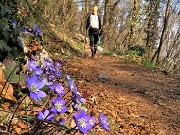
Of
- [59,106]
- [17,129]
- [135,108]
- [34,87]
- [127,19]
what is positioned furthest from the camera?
[127,19]

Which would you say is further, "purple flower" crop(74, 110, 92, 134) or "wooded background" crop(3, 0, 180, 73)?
"wooded background" crop(3, 0, 180, 73)

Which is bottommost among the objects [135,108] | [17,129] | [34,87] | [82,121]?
[135,108]

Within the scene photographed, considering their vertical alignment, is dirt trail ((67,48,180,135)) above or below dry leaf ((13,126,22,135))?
below

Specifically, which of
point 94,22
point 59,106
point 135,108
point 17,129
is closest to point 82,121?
point 59,106

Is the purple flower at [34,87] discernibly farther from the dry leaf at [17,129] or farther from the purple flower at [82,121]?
the dry leaf at [17,129]

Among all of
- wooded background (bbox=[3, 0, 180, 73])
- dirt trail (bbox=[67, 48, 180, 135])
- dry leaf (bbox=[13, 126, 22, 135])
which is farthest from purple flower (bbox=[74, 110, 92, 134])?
wooded background (bbox=[3, 0, 180, 73])

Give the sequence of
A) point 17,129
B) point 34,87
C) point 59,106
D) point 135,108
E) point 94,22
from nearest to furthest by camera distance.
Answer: point 34,87, point 59,106, point 17,129, point 135,108, point 94,22

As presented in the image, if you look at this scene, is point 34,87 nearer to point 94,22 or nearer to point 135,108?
point 135,108

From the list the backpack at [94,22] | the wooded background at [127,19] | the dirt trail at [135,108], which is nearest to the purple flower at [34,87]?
the dirt trail at [135,108]

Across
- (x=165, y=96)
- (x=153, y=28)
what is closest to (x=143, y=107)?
(x=165, y=96)

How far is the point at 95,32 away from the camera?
838 cm

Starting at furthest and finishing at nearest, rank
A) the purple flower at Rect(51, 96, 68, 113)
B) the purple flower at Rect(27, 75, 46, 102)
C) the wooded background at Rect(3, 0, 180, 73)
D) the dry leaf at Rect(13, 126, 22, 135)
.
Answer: the wooded background at Rect(3, 0, 180, 73) → the dry leaf at Rect(13, 126, 22, 135) → the purple flower at Rect(51, 96, 68, 113) → the purple flower at Rect(27, 75, 46, 102)

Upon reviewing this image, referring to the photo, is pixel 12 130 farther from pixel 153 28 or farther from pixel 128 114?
pixel 153 28

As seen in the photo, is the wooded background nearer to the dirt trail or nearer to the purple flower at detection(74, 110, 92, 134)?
the dirt trail
